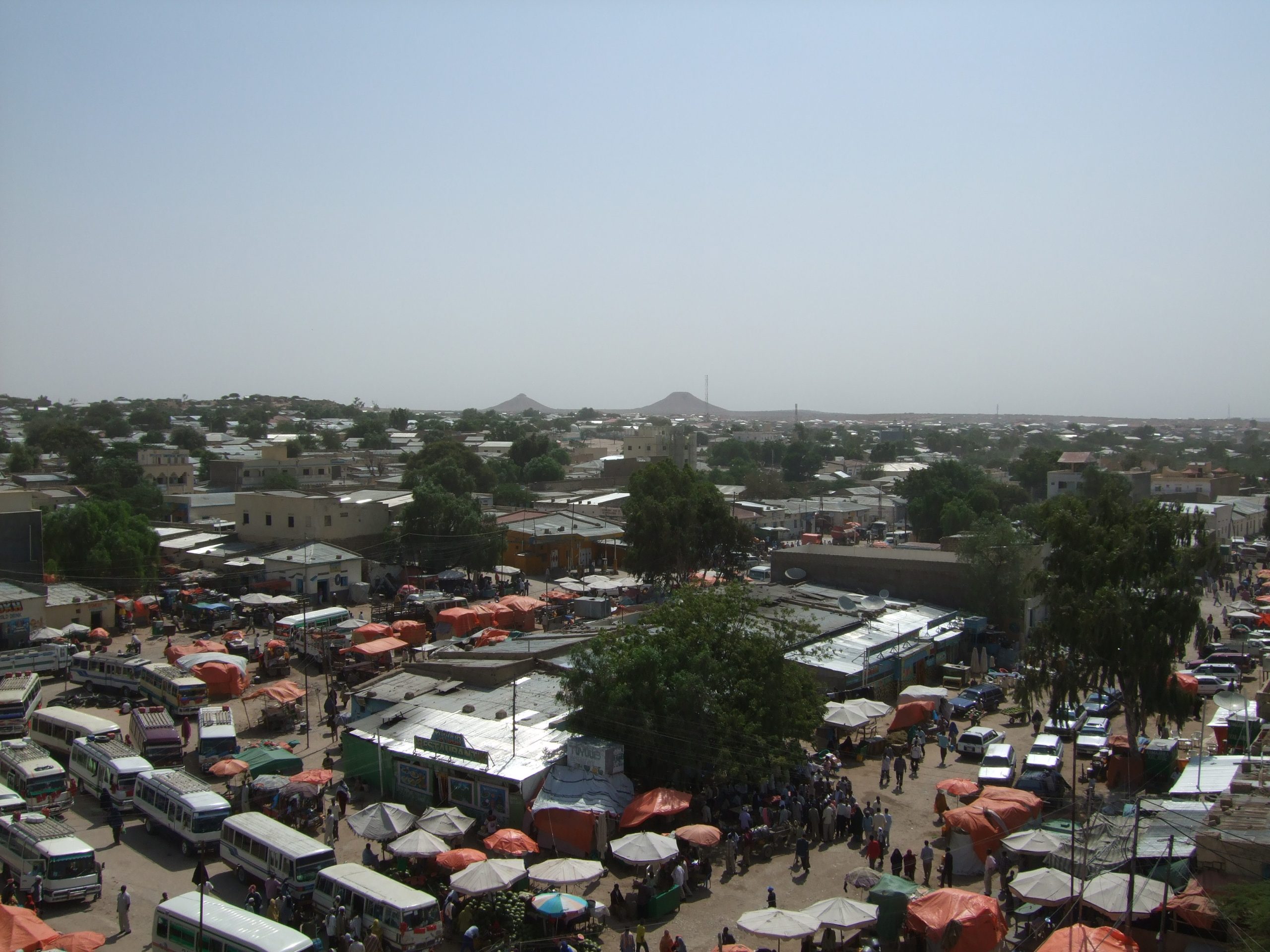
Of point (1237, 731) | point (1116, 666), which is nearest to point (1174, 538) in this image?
→ point (1116, 666)

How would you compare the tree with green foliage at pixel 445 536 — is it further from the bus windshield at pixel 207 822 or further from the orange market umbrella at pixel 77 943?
the orange market umbrella at pixel 77 943

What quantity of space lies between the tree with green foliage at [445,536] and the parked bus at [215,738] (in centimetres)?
1690

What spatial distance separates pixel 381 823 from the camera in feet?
42.4

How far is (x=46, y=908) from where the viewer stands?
11.7 m

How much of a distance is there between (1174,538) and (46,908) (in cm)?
1625

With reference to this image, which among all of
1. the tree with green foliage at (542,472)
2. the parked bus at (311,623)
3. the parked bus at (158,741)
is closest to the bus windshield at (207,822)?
the parked bus at (158,741)

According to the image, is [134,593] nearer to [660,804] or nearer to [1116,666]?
[660,804]

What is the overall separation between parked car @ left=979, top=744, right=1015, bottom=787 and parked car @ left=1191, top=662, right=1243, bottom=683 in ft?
27.3

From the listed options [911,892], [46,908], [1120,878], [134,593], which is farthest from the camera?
[134,593]

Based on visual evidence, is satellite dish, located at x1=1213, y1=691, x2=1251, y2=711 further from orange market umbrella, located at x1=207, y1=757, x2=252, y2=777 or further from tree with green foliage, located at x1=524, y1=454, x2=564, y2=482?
tree with green foliage, located at x1=524, y1=454, x2=564, y2=482

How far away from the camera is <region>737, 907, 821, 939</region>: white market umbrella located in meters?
9.98

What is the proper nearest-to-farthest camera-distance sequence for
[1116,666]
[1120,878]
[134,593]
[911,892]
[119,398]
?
[1120,878], [911,892], [1116,666], [134,593], [119,398]

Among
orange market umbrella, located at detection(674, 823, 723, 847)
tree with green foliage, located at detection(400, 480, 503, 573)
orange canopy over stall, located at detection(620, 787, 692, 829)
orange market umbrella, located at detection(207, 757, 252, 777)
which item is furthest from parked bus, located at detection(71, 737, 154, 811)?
tree with green foliage, located at detection(400, 480, 503, 573)

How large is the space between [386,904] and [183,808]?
4396mm
